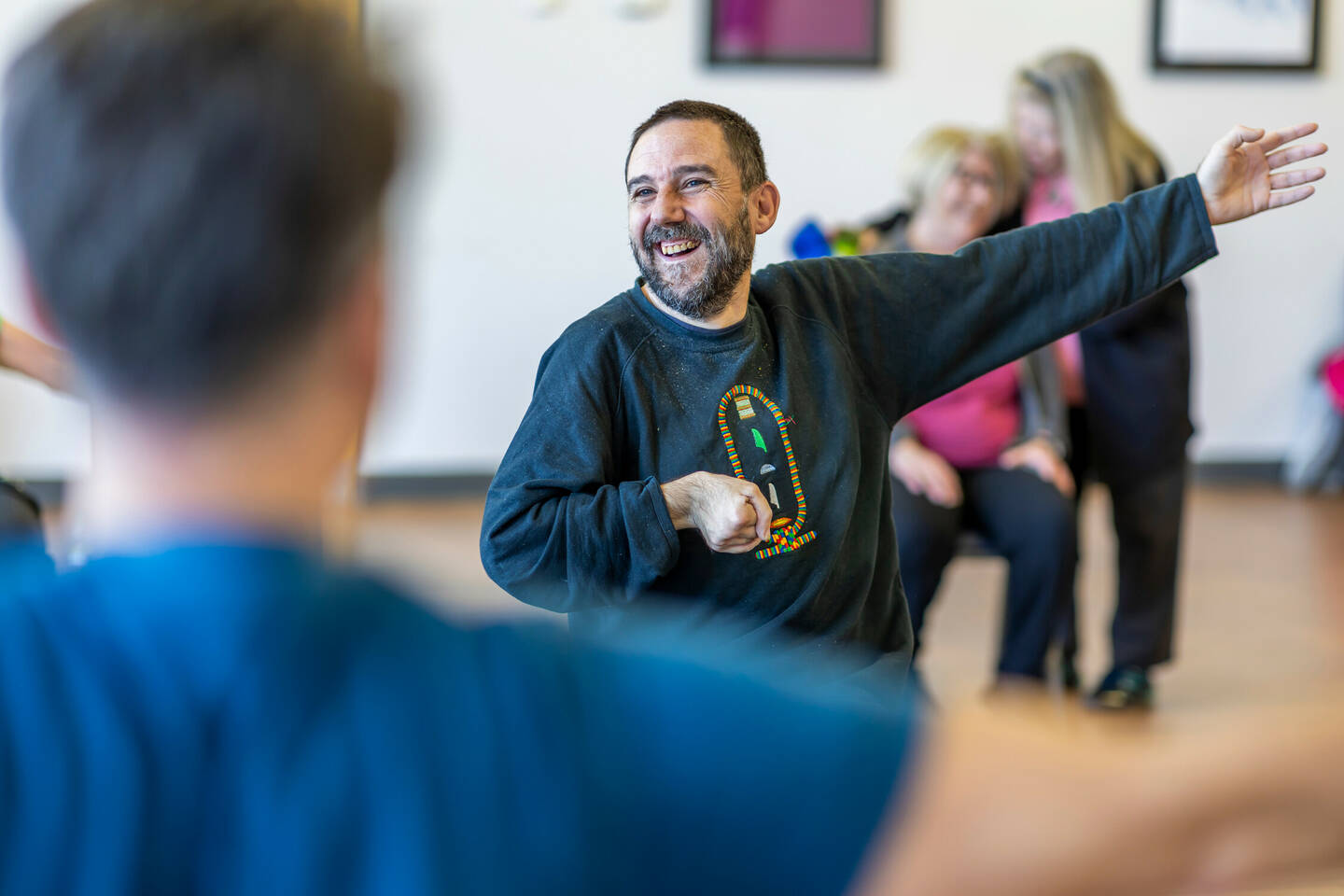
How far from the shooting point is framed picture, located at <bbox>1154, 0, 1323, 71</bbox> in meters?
5.05

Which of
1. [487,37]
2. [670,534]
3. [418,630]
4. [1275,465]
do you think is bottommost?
[1275,465]

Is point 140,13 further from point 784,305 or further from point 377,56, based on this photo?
point 784,305

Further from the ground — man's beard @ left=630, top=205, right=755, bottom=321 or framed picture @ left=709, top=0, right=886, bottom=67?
framed picture @ left=709, top=0, right=886, bottom=67

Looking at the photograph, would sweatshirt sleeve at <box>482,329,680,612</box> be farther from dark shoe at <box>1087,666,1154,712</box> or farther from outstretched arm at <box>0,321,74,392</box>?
dark shoe at <box>1087,666,1154,712</box>

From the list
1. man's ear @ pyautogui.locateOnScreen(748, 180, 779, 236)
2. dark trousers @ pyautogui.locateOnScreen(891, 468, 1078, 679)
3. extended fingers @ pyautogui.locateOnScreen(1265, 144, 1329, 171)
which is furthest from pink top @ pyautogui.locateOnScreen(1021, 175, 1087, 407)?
man's ear @ pyautogui.locateOnScreen(748, 180, 779, 236)

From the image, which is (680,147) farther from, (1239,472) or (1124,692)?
(1239,472)

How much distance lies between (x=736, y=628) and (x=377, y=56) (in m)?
1.22

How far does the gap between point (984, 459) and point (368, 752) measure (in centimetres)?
261

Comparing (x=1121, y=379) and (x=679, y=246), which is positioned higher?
(x=679, y=246)

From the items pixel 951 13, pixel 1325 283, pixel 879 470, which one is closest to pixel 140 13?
pixel 879 470

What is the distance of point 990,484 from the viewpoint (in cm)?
295

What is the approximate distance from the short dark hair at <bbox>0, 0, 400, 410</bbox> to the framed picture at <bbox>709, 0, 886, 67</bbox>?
4.46m

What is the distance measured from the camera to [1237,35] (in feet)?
16.7

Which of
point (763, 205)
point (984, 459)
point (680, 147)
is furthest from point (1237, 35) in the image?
point (680, 147)
